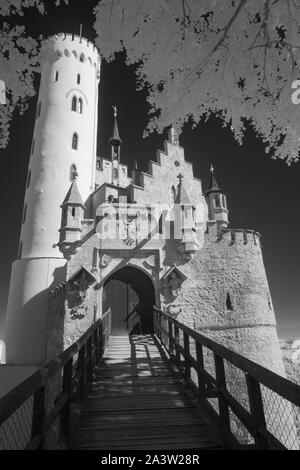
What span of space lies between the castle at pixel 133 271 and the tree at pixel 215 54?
31.1 ft

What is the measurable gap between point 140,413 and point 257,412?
2898 millimetres

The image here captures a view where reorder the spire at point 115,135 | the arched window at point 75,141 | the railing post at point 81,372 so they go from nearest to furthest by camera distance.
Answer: the railing post at point 81,372, the arched window at point 75,141, the spire at point 115,135

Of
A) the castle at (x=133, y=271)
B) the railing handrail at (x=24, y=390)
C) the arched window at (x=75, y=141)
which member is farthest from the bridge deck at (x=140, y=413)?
the arched window at (x=75, y=141)

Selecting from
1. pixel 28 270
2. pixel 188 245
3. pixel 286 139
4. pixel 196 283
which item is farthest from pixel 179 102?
pixel 28 270

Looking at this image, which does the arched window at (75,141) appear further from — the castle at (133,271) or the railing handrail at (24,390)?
the railing handrail at (24,390)

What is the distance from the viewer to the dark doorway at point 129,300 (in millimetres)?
14656

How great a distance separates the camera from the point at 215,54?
14.6 ft

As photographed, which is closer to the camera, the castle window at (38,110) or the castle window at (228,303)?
the castle window at (228,303)

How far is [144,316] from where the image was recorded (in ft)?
48.8

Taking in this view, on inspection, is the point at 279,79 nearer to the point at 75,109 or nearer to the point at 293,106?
the point at 293,106

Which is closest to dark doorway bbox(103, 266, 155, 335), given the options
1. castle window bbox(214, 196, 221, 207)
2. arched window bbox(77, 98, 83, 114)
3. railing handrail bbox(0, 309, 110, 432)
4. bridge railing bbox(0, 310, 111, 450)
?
castle window bbox(214, 196, 221, 207)

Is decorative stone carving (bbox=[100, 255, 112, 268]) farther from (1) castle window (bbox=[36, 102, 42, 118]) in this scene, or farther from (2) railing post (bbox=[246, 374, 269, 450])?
(1) castle window (bbox=[36, 102, 42, 118])

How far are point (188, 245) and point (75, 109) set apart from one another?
16.4m
